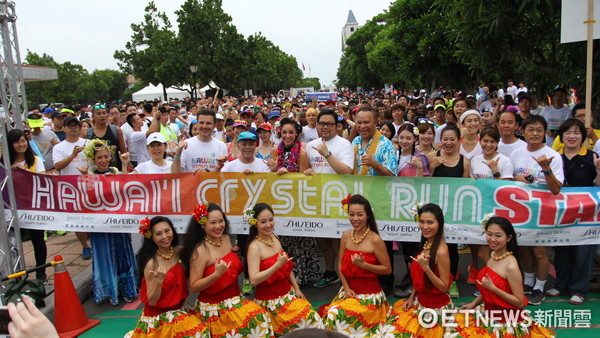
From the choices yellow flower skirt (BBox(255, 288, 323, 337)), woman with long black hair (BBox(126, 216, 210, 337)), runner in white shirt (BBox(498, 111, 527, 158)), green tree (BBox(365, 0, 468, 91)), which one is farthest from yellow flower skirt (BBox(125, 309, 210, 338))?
green tree (BBox(365, 0, 468, 91))

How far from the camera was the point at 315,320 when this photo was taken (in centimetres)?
412

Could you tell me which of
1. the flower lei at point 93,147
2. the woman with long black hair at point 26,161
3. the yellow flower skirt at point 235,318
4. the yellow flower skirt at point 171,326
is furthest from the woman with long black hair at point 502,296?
the woman with long black hair at point 26,161

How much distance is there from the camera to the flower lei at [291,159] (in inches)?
217

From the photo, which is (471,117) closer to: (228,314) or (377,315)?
(377,315)

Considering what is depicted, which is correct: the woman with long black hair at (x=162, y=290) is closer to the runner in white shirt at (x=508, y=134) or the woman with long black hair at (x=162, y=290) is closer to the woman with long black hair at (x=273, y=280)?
the woman with long black hair at (x=273, y=280)

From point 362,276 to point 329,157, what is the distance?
4.67ft

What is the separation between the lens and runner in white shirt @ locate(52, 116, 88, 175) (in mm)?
6113

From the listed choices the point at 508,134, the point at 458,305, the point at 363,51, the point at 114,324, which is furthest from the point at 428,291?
the point at 363,51

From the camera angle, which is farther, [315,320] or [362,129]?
[362,129]

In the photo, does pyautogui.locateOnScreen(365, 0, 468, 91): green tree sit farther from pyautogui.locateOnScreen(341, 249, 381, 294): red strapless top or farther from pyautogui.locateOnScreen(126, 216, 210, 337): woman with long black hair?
pyautogui.locateOnScreen(126, 216, 210, 337): woman with long black hair

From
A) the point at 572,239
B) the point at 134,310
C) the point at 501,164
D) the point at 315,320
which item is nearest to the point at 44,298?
the point at 134,310

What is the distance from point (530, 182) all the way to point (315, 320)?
2.62 m

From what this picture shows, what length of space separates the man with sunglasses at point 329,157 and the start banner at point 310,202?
0.55 ft

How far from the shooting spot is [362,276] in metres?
4.25
